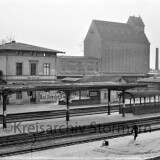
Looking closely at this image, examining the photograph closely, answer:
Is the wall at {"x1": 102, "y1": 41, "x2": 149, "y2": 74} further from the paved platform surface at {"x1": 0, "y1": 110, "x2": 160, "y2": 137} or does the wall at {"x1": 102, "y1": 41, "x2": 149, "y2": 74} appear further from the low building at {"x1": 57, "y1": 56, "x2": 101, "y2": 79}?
the paved platform surface at {"x1": 0, "y1": 110, "x2": 160, "y2": 137}

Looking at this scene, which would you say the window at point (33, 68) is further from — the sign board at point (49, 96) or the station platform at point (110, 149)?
the station platform at point (110, 149)

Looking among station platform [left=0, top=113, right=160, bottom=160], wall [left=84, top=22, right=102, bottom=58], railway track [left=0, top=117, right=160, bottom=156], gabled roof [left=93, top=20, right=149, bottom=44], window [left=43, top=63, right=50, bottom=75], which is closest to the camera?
station platform [left=0, top=113, right=160, bottom=160]

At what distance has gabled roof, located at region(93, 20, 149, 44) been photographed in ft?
247

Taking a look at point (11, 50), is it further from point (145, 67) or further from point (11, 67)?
point (145, 67)

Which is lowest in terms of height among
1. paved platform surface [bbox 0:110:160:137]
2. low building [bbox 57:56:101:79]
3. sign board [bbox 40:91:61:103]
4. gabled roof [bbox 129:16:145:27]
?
paved platform surface [bbox 0:110:160:137]

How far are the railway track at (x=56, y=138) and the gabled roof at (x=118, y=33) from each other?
2160 inches

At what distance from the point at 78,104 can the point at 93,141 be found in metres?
18.8

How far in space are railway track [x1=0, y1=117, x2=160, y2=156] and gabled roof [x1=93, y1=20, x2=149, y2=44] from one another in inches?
2160

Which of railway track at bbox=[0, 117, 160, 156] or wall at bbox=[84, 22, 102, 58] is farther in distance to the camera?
wall at bbox=[84, 22, 102, 58]

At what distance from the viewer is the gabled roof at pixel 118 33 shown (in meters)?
75.4

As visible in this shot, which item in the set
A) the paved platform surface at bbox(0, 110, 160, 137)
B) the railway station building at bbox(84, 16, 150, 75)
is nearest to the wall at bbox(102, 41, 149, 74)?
the railway station building at bbox(84, 16, 150, 75)

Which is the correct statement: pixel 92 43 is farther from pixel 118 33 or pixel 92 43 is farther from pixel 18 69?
pixel 18 69

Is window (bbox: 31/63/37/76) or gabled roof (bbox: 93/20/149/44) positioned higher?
gabled roof (bbox: 93/20/149/44)

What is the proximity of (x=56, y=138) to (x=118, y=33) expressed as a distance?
64220 millimetres
